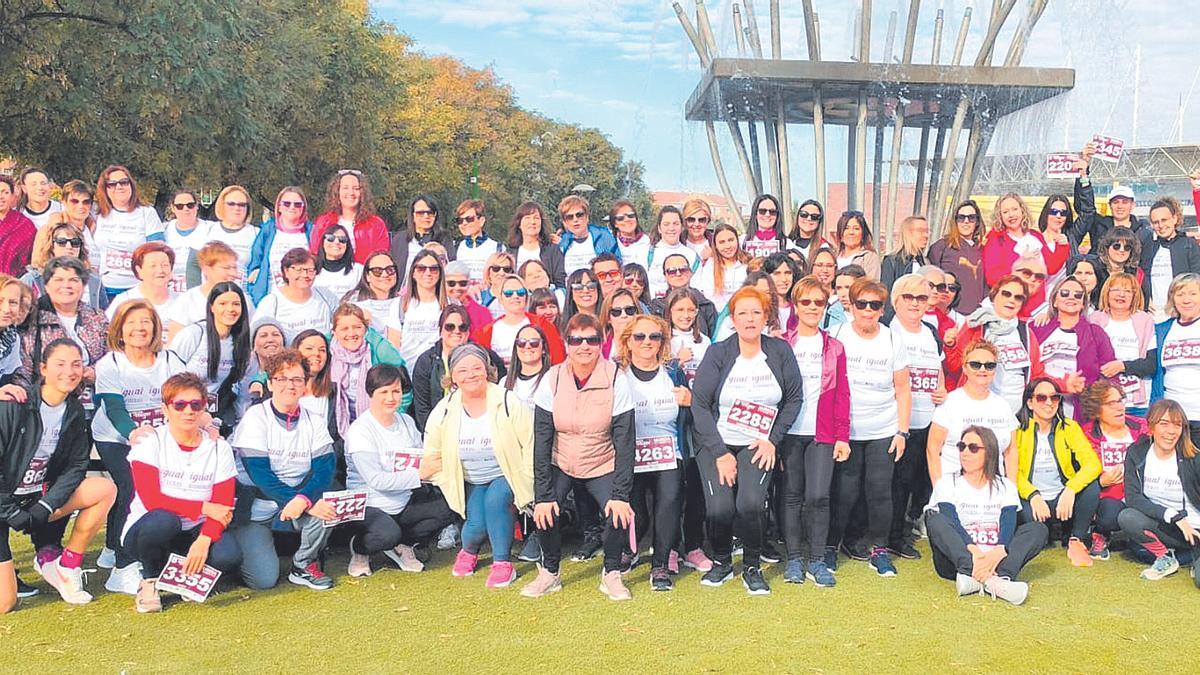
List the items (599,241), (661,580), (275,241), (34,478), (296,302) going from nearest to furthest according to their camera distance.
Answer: (34,478)
(661,580)
(296,302)
(275,241)
(599,241)

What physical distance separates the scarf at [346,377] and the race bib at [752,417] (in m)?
2.21

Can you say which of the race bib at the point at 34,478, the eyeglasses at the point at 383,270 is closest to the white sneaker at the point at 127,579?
the race bib at the point at 34,478

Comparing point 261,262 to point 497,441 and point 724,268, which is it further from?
point 724,268

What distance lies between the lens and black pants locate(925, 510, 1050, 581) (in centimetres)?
541

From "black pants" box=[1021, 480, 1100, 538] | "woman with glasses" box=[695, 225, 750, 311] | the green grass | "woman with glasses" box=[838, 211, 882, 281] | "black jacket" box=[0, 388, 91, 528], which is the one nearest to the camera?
the green grass

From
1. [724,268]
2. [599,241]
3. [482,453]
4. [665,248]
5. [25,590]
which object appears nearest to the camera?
[25,590]

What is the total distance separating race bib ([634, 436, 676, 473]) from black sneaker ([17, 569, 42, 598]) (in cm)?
328

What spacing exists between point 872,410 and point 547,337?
6.57ft

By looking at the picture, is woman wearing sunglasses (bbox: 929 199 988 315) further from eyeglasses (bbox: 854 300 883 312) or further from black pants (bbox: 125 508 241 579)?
black pants (bbox: 125 508 241 579)

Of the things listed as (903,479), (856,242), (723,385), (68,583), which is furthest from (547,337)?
(68,583)

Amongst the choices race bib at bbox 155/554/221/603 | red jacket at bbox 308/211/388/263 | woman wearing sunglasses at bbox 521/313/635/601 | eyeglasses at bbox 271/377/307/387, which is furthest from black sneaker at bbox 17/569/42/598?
red jacket at bbox 308/211/388/263

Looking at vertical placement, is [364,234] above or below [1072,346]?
above

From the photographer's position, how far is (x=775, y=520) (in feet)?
20.5

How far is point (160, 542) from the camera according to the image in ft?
16.6
